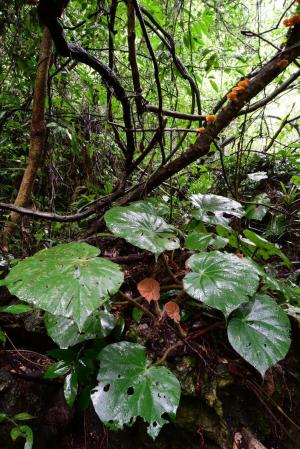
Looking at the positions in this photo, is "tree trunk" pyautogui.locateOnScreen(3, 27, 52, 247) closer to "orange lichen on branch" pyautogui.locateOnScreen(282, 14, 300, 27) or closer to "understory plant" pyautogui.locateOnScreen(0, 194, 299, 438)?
"understory plant" pyautogui.locateOnScreen(0, 194, 299, 438)

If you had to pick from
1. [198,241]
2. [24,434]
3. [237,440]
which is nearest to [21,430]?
[24,434]

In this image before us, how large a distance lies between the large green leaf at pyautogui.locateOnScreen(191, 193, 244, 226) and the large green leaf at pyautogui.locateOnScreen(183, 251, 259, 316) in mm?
266

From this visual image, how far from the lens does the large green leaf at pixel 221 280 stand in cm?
91

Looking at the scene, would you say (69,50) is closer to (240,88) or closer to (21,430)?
(240,88)

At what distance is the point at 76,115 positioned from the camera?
6.44 feet

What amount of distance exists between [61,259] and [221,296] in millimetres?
508

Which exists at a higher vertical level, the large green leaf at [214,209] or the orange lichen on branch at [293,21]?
the orange lichen on branch at [293,21]

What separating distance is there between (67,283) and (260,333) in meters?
0.63

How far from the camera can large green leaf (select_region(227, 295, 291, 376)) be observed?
0.89 metres

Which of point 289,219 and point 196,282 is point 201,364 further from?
point 289,219

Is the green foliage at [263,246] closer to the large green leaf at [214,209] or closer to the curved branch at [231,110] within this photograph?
the large green leaf at [214,209]

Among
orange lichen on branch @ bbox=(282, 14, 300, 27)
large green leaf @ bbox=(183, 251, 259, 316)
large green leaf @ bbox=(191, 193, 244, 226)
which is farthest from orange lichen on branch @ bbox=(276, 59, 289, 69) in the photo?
large green leaf @ bbox=(183, 251, 259, 316)

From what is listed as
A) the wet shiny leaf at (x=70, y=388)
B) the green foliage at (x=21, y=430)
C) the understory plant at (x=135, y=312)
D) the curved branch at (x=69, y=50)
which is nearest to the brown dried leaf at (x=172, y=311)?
the understory plant at (x=135, y=312)

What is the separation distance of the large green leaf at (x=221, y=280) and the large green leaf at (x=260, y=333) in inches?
3.2
